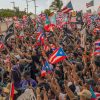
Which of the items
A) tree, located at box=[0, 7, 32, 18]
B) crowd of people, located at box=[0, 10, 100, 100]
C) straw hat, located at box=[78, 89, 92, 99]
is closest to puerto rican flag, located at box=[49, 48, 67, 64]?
crowd of people, located at box=[0, 10, 100, 100]

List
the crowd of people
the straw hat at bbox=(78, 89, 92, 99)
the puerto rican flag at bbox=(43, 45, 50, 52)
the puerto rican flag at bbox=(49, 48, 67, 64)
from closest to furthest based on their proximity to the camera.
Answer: the straw hat at bbox=(78, 89, 92, 99) → the crowd of people → the puerto rican flag at bbox=(49, 48, 67, 64) → the puerto rican flag at bbox=(43, 45, 50, 52)

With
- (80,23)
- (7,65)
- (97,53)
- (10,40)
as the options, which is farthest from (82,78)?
(80,23)

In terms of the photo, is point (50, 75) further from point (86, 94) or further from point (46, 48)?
point (46, 48)

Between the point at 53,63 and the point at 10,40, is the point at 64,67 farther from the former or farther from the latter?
the point at 10,40

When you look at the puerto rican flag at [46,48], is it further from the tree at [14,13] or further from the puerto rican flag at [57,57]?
the tree at [14,13]

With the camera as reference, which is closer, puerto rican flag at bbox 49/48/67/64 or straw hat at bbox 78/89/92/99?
straw hat at bbox 78/89/92/99

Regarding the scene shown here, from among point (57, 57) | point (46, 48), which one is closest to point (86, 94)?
point (57, 57)

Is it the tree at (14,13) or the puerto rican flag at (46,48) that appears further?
the tree at (14,13)

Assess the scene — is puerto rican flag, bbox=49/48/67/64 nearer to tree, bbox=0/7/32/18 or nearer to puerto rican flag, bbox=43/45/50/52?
puerto rican flag, bbox=43/45/50/52

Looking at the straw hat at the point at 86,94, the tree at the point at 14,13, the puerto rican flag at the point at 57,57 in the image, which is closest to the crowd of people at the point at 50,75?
the straw hat at the point at 86,94

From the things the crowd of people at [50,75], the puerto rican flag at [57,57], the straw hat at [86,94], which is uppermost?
the puerto rican flag at [57,57]

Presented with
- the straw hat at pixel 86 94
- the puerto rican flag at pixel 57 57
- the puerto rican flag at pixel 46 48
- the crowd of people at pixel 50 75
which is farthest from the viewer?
the puerto rican flag at pixel 46 48

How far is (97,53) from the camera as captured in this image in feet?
41.2

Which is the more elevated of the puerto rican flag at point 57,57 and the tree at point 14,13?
the puerto rican flag at point 57,57
